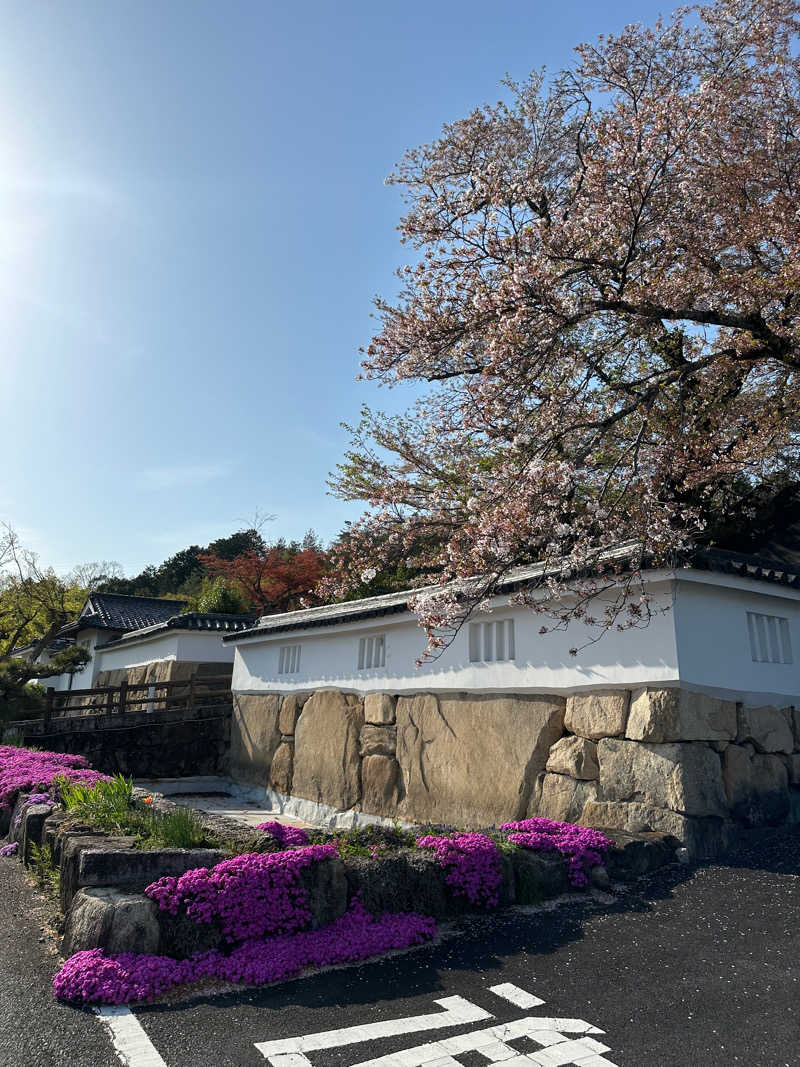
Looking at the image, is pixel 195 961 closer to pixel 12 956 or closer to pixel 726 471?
pixel 12 956

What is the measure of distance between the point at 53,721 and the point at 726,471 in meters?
13.5

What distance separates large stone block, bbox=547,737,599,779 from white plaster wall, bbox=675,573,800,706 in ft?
4.14

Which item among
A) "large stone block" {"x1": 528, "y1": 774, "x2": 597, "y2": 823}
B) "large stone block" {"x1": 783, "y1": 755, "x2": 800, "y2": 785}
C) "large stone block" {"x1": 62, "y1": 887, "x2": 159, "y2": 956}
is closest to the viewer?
"large stone block" {"x1": 62, "y1": 887, "x2": 159, "y2": 956}

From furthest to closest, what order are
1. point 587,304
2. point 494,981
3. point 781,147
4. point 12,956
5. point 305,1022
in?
point 781,147 < point 587,304 < point 12,956 < point 494,981 < point 305,1022

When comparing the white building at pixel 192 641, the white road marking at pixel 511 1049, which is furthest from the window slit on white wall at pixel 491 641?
the white building at pixel 192 641

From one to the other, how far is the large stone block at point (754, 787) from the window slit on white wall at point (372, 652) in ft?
16.6

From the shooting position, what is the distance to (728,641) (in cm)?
699

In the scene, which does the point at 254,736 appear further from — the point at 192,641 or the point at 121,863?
the point at 121,863

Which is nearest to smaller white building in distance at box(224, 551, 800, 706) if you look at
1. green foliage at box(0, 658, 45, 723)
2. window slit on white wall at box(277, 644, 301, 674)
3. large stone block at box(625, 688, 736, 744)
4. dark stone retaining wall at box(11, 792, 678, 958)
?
large stone block at box(625, 688, 736, 744)

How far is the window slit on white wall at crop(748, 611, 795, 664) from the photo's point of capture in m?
7.32

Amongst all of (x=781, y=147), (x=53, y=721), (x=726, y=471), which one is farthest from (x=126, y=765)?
(x=781, y=147)

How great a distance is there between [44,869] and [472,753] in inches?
182

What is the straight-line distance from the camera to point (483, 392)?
6578 millimetres

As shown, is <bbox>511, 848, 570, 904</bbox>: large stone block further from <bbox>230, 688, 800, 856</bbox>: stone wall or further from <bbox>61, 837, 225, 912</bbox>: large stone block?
<bbox>61, 837, 225, 912</bbox>: large stone block
